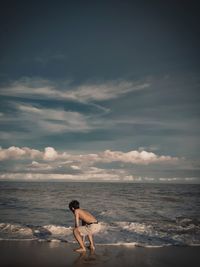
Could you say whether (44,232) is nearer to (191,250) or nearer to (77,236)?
(77,236)

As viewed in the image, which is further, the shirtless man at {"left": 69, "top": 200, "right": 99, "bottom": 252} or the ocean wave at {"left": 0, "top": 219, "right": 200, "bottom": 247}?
the ocean wave at {"left": 0, "top": 219, "right": 200, "bottom": 247}

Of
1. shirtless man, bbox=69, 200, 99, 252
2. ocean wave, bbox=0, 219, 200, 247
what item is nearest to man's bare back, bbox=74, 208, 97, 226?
shirtless man, bbox=69, 200, 99, 252

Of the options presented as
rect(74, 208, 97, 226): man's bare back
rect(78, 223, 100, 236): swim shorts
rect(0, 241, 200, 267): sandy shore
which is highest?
rect(74, 208, 97, 226): man's bare back

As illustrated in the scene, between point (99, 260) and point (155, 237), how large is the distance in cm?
408

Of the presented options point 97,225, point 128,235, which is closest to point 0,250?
point 97,225

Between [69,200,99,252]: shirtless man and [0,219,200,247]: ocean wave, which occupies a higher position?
[69,200,99,252]: shirtless man

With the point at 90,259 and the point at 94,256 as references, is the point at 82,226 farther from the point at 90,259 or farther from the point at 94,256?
the point at 90,259

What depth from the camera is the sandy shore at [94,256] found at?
6.30 meters

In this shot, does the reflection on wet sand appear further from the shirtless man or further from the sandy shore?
the shirtless man

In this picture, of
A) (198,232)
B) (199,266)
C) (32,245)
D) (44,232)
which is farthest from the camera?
(198,232)

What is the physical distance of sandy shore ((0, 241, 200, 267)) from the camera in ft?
20.7

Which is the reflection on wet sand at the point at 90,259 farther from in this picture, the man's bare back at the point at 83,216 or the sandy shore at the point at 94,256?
the man's bare back at the point at 83,216

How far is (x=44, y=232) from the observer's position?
10578 mm

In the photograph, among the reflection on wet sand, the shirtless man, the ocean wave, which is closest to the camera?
the reflection on wet sand
